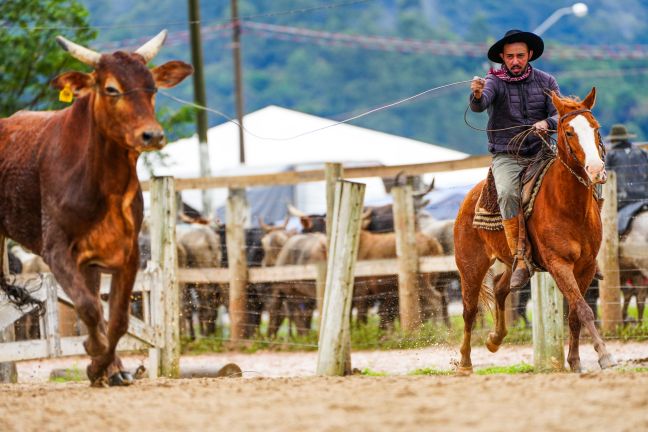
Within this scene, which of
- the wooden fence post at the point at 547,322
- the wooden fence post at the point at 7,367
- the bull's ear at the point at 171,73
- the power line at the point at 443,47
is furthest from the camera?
the power line at the point at 443,47

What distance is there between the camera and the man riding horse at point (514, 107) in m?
11.2

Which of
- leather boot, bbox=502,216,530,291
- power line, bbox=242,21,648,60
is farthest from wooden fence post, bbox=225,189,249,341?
power line, bbox=242,21,648,60

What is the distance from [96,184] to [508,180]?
3.48 m

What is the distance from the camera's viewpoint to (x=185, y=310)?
56.9ft

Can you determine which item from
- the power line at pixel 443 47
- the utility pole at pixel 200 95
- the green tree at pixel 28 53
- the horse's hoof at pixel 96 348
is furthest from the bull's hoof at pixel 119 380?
the power line at pixel 443 47

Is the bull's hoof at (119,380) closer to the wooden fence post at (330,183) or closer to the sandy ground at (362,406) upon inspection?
the sandy ground at (362,406)

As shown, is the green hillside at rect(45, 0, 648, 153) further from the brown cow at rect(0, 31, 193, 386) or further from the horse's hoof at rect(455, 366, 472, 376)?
the brown cow at rect(0, 31, 193, 386)

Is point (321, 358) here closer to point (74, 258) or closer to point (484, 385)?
point (74, 258)

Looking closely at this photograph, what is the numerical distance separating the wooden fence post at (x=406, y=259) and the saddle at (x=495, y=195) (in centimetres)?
300

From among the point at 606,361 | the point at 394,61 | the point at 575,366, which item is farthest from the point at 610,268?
Result: the point at 394,61

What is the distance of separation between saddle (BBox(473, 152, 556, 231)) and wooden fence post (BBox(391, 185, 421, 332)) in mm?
3002

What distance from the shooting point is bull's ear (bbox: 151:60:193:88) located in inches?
411

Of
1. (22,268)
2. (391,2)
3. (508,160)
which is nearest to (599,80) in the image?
(391,2)

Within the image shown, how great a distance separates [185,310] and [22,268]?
14.4 ft
